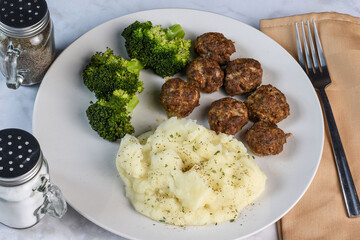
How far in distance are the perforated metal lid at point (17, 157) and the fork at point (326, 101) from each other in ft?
10.4

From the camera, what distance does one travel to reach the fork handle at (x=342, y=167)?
5602mm

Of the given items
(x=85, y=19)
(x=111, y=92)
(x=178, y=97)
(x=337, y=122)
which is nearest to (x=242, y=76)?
(x=178, y=97)

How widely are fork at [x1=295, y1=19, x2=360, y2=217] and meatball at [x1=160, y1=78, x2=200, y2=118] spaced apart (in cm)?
154

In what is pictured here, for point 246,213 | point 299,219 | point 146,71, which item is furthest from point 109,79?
point 299,219

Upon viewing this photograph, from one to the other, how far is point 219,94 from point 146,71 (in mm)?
852

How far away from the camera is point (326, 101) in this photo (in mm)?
6227

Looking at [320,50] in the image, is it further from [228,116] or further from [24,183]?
[24,183]

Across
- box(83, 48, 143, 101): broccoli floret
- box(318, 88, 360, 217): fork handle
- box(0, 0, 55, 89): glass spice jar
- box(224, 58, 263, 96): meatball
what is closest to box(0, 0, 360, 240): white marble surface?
box(0, 0, 55, 89): glass spice jar

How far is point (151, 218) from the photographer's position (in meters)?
4.98

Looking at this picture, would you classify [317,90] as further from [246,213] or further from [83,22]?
[83,22]

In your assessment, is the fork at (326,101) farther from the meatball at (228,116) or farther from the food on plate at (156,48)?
the food on plate at (156,48)

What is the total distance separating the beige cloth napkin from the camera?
5.46 meters

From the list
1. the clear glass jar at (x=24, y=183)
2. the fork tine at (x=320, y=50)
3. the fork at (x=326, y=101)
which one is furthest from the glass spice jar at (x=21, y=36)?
the fork tine at (x=320, y=50)

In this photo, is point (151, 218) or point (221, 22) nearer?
point (151, 218)
